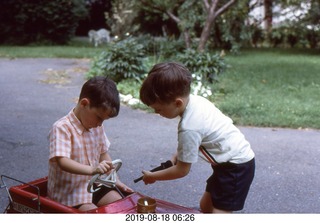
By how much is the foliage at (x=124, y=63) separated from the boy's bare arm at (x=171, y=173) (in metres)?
6.53

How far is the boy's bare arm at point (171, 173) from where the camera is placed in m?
2.69

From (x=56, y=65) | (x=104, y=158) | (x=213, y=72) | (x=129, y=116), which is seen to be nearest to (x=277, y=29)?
(x=56, y=65)

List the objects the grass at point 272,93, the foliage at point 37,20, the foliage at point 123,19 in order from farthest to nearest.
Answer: the foliage at point 37,20
the foliage at point 123,19
the grass at point 272,93

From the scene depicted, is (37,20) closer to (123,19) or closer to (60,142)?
(123,19)

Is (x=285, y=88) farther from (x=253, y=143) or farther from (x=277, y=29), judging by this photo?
(x=277, y=29)

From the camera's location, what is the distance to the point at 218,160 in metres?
2.79

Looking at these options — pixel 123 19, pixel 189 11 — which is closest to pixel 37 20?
pixel 123 19

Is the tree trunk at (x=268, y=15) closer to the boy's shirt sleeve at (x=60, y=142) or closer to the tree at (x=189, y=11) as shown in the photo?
the tree at (x=189, y=11)

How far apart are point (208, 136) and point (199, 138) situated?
9cm

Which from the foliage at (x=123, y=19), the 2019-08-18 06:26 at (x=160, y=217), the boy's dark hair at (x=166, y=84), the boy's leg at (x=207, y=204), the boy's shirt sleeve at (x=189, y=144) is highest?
the foliage at (x=123, y=19)

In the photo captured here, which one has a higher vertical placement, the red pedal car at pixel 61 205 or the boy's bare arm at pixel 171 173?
the boy's bare arm at pixel 171 173

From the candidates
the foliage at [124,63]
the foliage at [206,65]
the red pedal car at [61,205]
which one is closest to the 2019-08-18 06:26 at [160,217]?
the red pedal car at [61,205]

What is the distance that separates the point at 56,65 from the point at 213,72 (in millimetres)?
5440

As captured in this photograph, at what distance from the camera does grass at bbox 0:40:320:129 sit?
6785 millimetres
